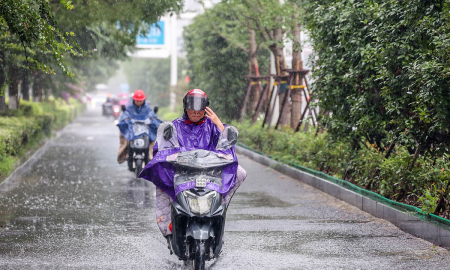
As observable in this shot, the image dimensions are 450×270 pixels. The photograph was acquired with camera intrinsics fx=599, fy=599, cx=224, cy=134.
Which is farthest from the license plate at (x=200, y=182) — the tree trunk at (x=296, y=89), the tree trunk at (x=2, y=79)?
the tree trunk at (x=296, y=89)

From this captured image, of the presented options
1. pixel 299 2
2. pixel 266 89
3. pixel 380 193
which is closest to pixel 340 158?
pixel 380 193

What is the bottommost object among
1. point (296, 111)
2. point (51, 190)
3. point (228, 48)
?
point (51, 190)

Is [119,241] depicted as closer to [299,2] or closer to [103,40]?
[299,2]

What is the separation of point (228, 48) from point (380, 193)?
52.4 ft

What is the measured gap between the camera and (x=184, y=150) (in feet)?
17.5

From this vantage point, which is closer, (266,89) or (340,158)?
(340,158)

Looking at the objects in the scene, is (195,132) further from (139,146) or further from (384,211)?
(139,146)

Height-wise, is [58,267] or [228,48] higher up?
[228,48]

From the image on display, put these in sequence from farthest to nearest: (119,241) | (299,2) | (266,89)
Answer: (266,89), (299,2), (119,241)

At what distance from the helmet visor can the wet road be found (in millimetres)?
1544

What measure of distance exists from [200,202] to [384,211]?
3975 millimetres

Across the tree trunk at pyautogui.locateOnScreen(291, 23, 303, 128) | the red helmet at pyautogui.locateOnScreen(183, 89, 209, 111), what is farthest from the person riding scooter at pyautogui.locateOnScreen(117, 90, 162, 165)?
the red helmet at pyautogui.locateOnScreen(183, 89, 209, 111)

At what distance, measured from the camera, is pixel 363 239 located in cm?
698

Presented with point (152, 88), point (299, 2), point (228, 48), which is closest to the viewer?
point (299, 2)
